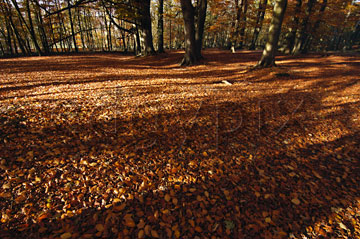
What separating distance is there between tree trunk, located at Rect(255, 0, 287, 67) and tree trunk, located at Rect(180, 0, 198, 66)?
4910mm

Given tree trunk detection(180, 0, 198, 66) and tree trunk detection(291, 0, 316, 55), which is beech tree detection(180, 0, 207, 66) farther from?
tree trunk detection(291, 0, 316, 55)

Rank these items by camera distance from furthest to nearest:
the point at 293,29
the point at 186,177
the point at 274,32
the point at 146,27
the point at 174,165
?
the point at 293,29 < the point at 146,27 < the point at 274,32 < the point at 174,165 < the point at 186,177

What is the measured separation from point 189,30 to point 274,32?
18.0 feet

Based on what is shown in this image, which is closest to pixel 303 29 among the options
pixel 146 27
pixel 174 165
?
pixel 146 27

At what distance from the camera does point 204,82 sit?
9.04 meters

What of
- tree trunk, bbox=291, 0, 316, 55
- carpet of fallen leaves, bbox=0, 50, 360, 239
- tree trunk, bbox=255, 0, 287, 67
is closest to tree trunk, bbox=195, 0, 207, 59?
tree trunk, bbox=255, 0, 287, 67

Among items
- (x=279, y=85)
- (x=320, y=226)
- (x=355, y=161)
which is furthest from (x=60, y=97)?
(x=279, y=85)

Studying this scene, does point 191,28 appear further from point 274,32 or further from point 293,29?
point 293,29

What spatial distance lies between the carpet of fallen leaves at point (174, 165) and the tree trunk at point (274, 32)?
192 inches

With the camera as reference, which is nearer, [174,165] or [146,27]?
[174,165]

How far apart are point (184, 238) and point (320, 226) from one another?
7.09 feet

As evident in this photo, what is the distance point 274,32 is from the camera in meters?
10.1

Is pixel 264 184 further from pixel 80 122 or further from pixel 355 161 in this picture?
pixel 80 122

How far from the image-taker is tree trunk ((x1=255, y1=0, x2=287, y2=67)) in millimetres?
9781
